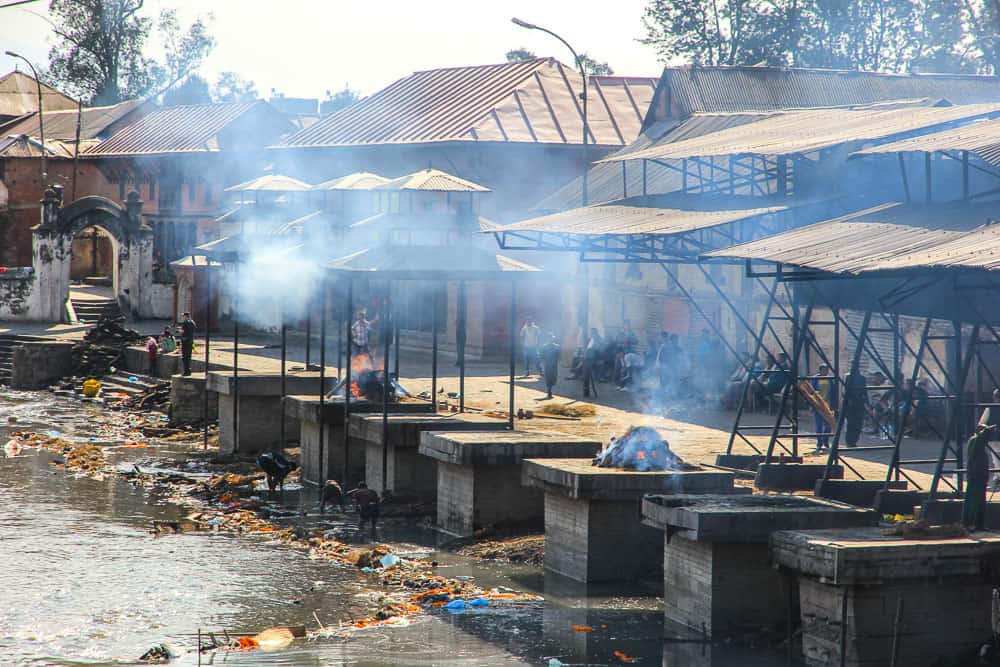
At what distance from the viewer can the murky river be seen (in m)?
13.6

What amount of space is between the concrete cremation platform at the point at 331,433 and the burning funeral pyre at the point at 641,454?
23.2 feet

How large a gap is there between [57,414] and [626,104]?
21.8 m

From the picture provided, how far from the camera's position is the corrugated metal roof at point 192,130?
2277 inches

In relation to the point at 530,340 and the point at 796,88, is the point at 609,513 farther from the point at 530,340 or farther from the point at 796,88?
the point at 796,88

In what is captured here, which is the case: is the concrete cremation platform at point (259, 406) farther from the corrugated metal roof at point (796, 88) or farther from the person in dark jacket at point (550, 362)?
the corrugated metal roof at point (796, 88)

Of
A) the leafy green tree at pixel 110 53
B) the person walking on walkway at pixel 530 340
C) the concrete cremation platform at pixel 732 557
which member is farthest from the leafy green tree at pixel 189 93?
the concrete cremation platform at pixel 732 557

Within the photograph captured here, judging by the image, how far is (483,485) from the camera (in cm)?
1880

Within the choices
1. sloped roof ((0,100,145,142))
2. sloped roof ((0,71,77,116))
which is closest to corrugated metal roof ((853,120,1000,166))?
sloped roof ((0,100,145,142))

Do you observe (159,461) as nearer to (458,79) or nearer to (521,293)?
(521,293)

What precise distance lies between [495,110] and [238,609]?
29.5 m

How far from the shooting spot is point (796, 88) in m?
41.0

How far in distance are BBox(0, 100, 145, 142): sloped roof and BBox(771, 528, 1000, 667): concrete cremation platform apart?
188 feet

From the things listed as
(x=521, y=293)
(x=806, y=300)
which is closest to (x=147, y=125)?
(x=521, y=293)

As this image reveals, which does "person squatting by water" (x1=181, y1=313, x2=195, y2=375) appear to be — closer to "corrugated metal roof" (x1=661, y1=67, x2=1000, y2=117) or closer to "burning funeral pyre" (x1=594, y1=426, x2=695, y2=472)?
"corrugated metal roof" (x1=661, y1=67, x2=1000, y2=117)
